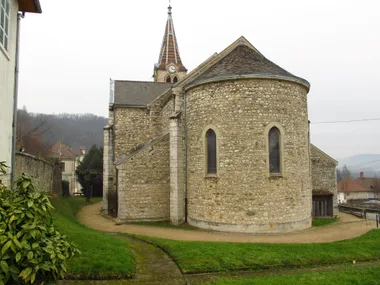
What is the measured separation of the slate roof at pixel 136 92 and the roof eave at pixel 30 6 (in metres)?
13.1

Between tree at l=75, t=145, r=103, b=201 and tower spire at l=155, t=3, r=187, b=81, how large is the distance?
12.6 metres

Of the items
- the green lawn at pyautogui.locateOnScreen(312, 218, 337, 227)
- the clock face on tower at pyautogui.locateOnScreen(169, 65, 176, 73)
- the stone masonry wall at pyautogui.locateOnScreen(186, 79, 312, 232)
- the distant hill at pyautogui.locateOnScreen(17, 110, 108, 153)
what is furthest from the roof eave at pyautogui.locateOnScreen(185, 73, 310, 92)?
the distant hill at pyautogui.locateOnScreen(17, 110, 108, 153)

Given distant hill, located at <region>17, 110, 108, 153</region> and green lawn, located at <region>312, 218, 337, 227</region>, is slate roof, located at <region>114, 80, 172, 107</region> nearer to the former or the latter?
green lawn, located at <region>312, 218, 337, 227</region>

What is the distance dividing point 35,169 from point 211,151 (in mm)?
10153

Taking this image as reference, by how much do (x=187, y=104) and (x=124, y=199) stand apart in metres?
6.06

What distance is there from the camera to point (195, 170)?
15133 millimetres

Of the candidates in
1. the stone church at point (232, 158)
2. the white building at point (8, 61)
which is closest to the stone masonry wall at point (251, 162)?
the stone church at point (232, 158)

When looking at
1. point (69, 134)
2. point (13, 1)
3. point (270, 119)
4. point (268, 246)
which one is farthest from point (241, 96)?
point (69, 134)

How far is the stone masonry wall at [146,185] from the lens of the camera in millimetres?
16547

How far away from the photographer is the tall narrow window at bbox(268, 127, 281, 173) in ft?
46.5

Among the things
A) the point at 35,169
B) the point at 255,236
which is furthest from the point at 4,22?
the point at 35,169

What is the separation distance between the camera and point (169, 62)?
33.3 meters

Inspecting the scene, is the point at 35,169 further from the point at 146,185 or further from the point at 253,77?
the point at 253,77

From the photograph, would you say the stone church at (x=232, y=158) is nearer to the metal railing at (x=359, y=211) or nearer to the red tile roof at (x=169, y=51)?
the metal railing at (x=359, y=211)
